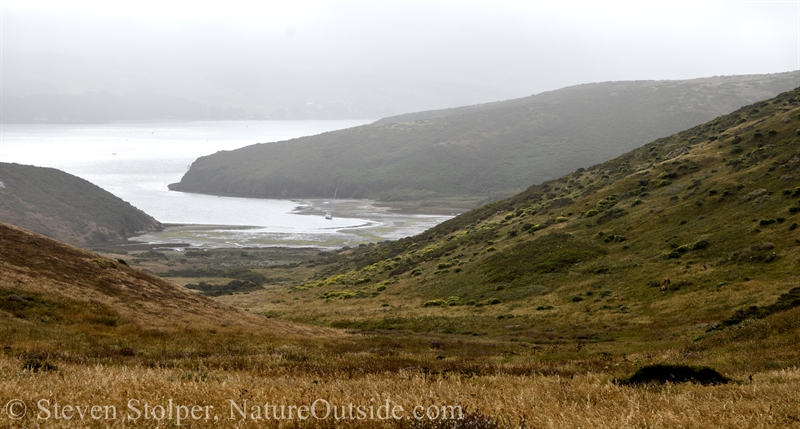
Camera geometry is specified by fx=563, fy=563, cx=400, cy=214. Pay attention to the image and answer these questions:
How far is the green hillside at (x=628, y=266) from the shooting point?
29656 millimetres

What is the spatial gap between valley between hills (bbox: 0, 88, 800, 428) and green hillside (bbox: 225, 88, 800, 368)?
23 cm

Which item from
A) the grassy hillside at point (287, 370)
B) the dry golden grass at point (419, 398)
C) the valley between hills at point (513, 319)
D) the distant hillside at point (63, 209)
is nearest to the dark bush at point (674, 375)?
the valley between hills at point (513, 319)

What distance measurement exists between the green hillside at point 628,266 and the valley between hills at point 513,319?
23cm

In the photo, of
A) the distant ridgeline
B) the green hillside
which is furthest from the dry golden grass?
the distant ridgeline

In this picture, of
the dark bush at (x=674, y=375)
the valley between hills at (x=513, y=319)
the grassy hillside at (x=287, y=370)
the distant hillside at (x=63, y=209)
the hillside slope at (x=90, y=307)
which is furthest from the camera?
the distant hillside at (x=63, y=209)

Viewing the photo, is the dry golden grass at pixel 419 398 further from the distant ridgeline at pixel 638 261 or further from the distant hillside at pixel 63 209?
the distant hillside at pixel 63 209

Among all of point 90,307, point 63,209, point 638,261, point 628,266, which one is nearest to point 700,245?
point 638,261

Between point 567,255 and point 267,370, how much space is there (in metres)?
40.1

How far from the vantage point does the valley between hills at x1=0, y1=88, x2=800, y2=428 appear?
9305mm

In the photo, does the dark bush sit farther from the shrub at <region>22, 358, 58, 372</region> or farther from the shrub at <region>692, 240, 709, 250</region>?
the shrub at <region>692, 240, 709, 250</region>

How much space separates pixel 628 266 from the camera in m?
43.0

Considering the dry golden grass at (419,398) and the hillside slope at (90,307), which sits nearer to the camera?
the dry golden grass at (419,398)

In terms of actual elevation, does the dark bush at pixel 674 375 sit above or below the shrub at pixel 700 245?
above

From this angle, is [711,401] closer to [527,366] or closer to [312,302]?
[527,366]
